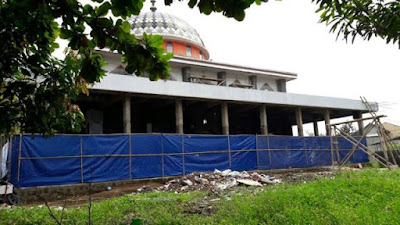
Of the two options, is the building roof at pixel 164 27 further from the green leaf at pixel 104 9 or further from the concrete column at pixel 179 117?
the green leaf at pixel 104 9

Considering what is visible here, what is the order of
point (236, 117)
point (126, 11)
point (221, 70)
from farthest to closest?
point (236, 117), point (221, 70), point (126, 11)

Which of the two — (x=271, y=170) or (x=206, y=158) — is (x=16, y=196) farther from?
(x=271, y=170)

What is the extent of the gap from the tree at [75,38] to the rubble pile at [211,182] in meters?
6.99

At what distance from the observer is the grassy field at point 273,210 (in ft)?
18.9

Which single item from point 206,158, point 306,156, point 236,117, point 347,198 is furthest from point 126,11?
point 236,117

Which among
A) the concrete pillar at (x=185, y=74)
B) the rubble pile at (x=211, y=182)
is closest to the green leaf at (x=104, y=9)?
the rubble pile at (x=211, y=182)

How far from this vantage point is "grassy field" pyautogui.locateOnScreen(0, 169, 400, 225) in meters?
5.76

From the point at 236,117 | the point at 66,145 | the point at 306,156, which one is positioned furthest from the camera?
the point at 236,117

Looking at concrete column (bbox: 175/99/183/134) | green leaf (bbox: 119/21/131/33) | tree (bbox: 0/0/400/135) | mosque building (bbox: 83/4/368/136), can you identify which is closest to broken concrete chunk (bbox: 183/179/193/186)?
mosque building (bbox: 83/4/368/136)

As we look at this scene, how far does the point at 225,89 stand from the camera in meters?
18.1

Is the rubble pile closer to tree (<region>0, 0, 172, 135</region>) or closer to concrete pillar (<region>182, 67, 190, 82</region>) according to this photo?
tree (<region>0, 0, 172, 135</region>)

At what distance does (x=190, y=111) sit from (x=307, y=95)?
24.4ft

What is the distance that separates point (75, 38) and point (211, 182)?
375 inches

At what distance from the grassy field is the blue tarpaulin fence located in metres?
2.10
